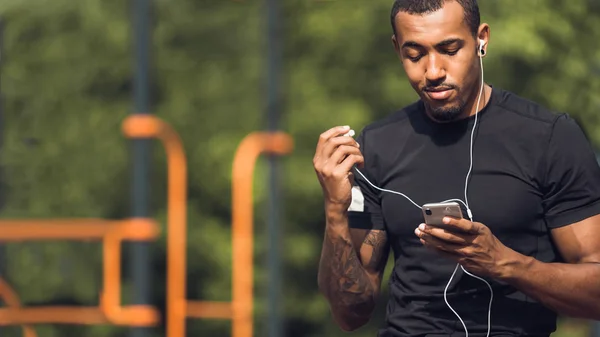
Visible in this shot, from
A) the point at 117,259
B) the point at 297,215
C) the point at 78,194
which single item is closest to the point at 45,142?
the point at 78,194

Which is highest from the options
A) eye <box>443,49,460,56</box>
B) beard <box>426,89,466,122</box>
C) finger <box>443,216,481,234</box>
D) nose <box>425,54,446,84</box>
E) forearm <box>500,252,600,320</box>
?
eye <box>443,49,460,56</box>

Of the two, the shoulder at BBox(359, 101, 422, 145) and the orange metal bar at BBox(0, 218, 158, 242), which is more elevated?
the orange metal bar at BBox(0, 218, 158, 242)

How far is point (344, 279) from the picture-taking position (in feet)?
11.5

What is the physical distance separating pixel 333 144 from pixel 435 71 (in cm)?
31

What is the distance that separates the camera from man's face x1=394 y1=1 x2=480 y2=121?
3314 mm

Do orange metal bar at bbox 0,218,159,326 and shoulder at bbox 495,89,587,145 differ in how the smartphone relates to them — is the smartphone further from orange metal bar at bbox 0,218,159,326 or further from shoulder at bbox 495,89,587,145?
orange metal bar at bbox 0,218,159,326

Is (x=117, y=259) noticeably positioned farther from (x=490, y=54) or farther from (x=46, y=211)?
(x=46, y=211)

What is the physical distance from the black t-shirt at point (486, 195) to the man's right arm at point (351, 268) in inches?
2.1

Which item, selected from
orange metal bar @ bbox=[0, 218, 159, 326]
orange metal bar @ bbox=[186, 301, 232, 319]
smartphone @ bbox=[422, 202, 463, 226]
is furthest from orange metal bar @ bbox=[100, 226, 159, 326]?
smartphone @ bbox=[422, 202, 463, 226]

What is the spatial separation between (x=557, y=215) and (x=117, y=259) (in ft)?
15.0

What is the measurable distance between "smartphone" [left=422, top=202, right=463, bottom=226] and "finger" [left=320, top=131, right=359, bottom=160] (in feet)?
0.99

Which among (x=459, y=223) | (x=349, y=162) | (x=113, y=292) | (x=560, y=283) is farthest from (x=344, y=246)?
(x=113, y=292)

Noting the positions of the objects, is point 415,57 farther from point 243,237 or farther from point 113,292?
point 243,237

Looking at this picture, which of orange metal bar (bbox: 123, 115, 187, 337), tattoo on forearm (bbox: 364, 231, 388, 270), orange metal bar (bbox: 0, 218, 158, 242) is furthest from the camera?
orange metal bar (bbox: 123, 115, 187, 337)
